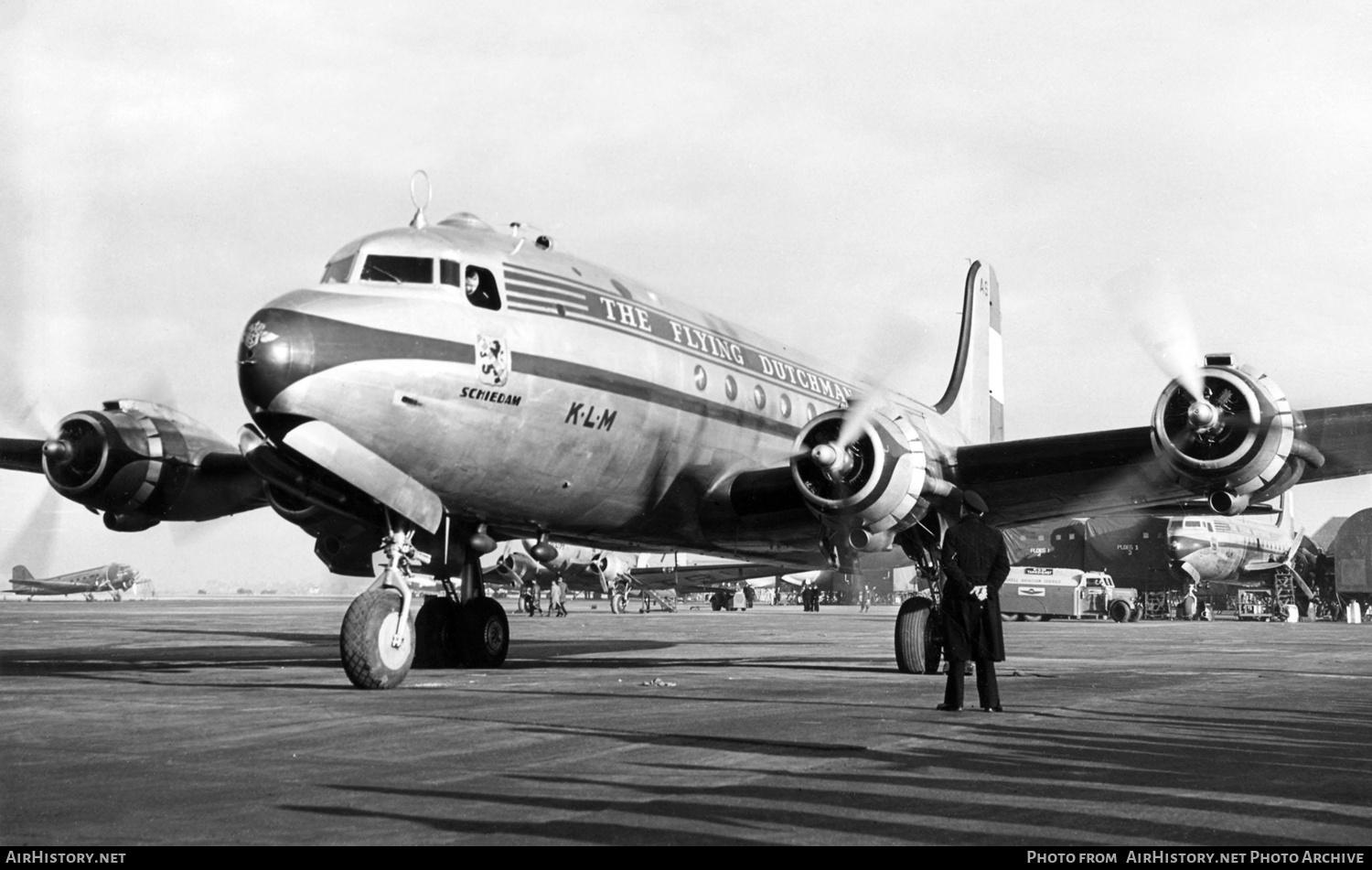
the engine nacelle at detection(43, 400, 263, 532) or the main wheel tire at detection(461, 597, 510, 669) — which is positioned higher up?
the engine nacelle at detection(43, 400, 263, 532)

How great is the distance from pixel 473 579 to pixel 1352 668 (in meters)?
12.3

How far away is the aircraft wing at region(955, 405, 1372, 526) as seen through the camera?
14.9 metres

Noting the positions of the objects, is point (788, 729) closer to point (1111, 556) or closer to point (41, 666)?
point (41, 666)

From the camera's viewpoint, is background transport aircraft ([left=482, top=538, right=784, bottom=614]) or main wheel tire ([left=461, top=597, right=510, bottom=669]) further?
background transport aircraft ([left=482, top=538, right=784, bottom=614])

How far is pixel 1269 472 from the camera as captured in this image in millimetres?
14523

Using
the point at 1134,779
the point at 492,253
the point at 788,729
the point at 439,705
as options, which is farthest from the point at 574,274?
the point at 1134,779

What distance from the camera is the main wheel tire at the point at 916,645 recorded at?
55.6 feet

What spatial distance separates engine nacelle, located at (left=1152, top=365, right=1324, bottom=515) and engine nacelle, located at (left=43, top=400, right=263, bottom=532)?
12.1 meters

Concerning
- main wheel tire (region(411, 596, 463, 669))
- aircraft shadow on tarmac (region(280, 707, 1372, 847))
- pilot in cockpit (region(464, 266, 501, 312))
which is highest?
pilot in cockpit (region(464, 266, 501, 312))

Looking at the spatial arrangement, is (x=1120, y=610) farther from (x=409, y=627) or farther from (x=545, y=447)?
(x=409, y=627)

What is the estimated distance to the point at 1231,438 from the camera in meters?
14.5

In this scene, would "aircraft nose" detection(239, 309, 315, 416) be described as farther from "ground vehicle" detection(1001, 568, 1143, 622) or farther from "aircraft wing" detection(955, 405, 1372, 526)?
"ground vehicle" detection(1001, 568, 1143, 622)

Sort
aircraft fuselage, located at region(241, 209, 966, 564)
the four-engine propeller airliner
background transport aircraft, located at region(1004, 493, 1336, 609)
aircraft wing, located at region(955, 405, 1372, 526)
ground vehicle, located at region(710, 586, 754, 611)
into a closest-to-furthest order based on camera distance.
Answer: aircraft fuselage, located at region(241, 209, 966, 564), aircraft wing, located at region(955, 405, 1372, 526), the four-engine propeller airliner, background transport aircraft, located at region(1004, 493, 1336, 609), ground vehicle, located at region(710, 586, 754, 611)

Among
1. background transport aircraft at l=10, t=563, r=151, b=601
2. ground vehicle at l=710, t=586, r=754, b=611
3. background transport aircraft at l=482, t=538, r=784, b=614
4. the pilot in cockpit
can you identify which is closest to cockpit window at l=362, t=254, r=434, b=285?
the pilot in cockpit
